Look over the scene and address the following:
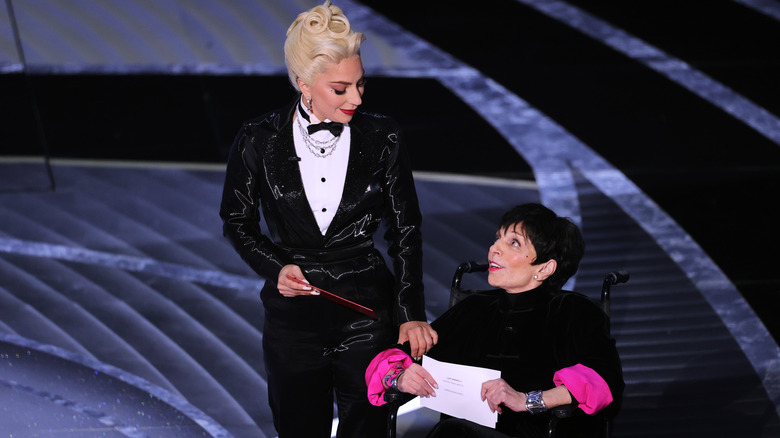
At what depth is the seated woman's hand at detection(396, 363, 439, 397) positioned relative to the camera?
235cm

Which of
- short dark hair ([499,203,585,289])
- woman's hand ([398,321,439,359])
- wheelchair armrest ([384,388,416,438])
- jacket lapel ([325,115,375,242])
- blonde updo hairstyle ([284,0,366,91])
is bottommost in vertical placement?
wheelchair armrest ([384,388,416,438])

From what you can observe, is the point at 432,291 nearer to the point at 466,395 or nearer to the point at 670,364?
the point at 670,364

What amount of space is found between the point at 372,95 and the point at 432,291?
203 cm

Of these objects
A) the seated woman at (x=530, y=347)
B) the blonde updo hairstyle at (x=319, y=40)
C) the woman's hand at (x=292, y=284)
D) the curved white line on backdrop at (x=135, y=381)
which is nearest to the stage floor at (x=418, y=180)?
the curved white line on backdrop at (x=135, y=381)

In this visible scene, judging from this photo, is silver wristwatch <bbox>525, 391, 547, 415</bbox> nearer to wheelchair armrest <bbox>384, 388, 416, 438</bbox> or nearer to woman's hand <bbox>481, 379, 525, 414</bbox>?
woman's hand <bbox>481, 379, 525, 414</bbox>

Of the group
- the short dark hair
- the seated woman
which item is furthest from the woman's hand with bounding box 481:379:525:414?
the short dark hair

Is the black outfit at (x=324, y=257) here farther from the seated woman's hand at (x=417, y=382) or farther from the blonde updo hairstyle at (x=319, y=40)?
the blonde updo hairstyle at (x=319, y=40)

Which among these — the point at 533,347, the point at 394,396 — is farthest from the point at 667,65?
the point at 394,396

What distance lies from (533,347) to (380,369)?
0.40 metres

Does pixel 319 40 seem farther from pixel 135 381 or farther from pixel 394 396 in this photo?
pixel 135 381

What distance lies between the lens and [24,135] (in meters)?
5.32

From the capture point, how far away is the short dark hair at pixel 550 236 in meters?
2.43

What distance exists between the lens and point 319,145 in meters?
2.34

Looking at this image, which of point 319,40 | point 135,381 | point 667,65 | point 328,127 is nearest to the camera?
point 319,40
